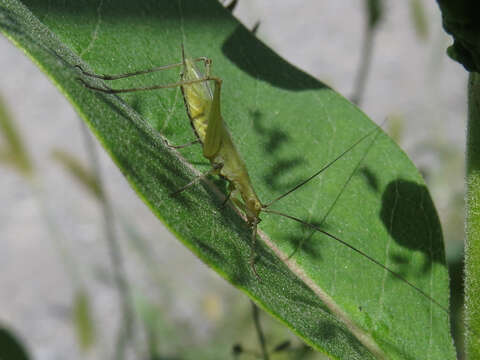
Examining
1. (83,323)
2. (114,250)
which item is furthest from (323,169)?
(83,323)

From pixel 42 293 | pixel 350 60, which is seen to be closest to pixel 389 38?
pixel 350 60

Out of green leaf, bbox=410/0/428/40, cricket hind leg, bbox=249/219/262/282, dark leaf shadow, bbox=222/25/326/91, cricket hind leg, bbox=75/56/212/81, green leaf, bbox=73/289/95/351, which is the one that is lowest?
green leaf, bbox=73/289/95/351

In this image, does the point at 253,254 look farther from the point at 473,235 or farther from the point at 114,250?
the point at 114,250

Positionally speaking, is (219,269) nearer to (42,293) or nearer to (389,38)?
(42,293)

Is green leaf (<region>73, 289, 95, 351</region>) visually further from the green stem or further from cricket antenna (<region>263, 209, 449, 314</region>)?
the green stem

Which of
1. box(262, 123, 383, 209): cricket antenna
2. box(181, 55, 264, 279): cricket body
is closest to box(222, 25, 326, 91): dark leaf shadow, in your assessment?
box(181, 55, 264, 279): cricket body

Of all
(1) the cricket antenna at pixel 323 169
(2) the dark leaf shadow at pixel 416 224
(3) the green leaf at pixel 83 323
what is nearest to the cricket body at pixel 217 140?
(1) the cricket antenna at pixel 323 169
